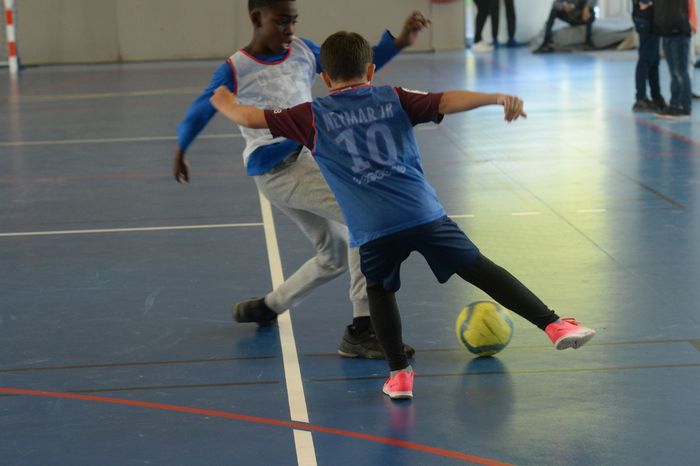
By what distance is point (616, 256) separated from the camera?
732 centimetres

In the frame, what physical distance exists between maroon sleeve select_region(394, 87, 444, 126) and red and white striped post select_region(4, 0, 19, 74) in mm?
18382

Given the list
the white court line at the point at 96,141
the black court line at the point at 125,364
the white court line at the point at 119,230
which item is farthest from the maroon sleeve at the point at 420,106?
the white court line at the point at 96,141

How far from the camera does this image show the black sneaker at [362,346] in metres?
5.55

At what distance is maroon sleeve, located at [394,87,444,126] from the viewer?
4758 mm

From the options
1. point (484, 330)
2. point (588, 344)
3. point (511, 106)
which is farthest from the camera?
point (588, 344)

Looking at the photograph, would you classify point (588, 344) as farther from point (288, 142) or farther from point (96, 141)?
point (96, 141)

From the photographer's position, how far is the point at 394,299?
16.4ft

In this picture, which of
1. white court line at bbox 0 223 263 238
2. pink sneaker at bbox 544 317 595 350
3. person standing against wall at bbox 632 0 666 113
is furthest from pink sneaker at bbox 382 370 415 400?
person standing against wall at bbox 632 0 666 113

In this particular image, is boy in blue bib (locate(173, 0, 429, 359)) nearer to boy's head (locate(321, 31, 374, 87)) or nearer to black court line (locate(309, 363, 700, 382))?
black court line (locate(309, 363, 700, 382))

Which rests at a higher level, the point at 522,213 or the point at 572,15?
the point at 572,15

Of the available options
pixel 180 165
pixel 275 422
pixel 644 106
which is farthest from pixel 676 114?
pixel 275 422

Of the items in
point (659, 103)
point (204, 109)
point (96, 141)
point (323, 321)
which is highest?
point (204, 109)

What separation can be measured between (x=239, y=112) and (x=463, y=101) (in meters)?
0.98

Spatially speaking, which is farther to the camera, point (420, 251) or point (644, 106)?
point (644, 106)
